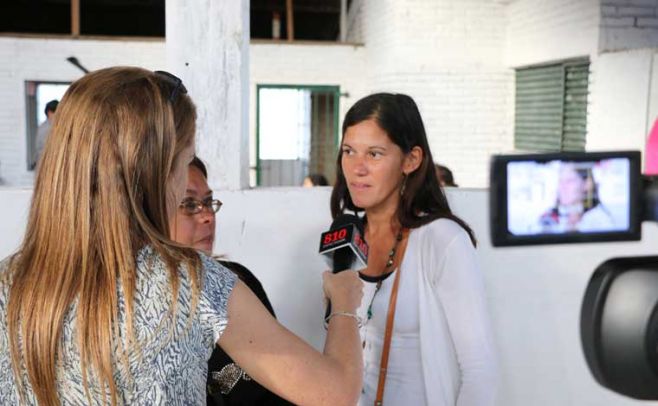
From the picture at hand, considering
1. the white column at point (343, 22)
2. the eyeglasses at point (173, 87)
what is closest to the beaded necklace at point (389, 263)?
the eyeglasses at point (173, 87)

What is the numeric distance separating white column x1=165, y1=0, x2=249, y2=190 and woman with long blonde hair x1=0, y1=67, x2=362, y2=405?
148cm

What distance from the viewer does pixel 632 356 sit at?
665 mm

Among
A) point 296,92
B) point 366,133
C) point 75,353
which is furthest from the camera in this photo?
point 296,92

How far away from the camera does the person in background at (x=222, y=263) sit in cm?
148

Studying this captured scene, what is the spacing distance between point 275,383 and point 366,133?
2.87ft

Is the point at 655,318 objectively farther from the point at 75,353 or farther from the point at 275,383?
the point at 75,353

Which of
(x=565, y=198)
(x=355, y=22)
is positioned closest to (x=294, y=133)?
(x=355, y=22)

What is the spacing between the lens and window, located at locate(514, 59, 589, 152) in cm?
573

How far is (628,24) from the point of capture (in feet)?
17.1

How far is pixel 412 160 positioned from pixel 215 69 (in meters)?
0.97

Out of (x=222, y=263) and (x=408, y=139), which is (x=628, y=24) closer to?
(x=408, y=139)

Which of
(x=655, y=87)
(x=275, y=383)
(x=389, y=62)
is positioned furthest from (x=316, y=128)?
(x=275, y=383)

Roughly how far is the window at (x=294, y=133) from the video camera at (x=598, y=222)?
728 cm

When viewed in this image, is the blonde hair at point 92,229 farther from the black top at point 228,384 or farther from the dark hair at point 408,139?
the dark hair at point 408,139
